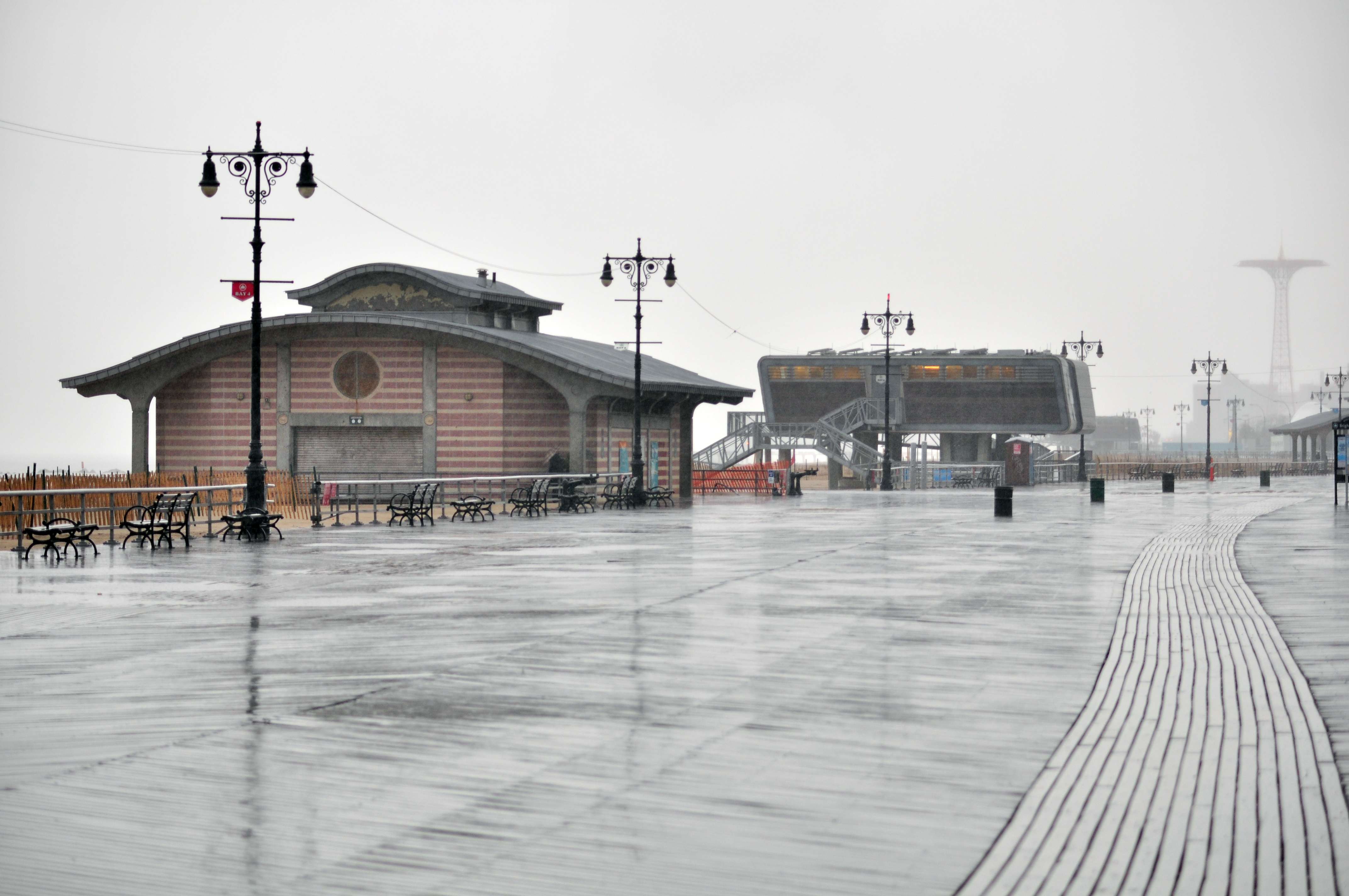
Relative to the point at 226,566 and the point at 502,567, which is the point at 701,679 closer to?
the point at 502,567

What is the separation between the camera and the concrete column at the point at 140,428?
4491 centimetres

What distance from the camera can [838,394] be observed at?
89.5m

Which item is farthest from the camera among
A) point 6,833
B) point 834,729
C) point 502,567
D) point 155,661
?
point 502,567

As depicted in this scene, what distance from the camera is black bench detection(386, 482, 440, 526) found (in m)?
31.8

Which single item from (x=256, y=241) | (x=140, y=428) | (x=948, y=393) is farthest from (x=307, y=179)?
(x=948, y=393)

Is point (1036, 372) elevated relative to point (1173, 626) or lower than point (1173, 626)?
elevated

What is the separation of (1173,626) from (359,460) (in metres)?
34.6

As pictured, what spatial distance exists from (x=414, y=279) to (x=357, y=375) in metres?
5.06

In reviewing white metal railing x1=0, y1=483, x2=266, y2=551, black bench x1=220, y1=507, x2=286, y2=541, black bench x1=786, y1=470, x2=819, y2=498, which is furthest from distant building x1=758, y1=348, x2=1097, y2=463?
black bench x1=220, y1=507, x2=286, y2=541

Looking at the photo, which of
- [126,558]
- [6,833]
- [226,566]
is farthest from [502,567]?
[6,833]

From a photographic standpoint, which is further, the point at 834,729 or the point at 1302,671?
the point at 1302,671

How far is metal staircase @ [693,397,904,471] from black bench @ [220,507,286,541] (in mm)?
50075

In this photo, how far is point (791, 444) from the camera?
3103 inches

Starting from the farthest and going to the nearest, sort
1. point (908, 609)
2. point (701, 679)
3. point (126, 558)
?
point (126, 558), point (908, 609), point (701, 679)
